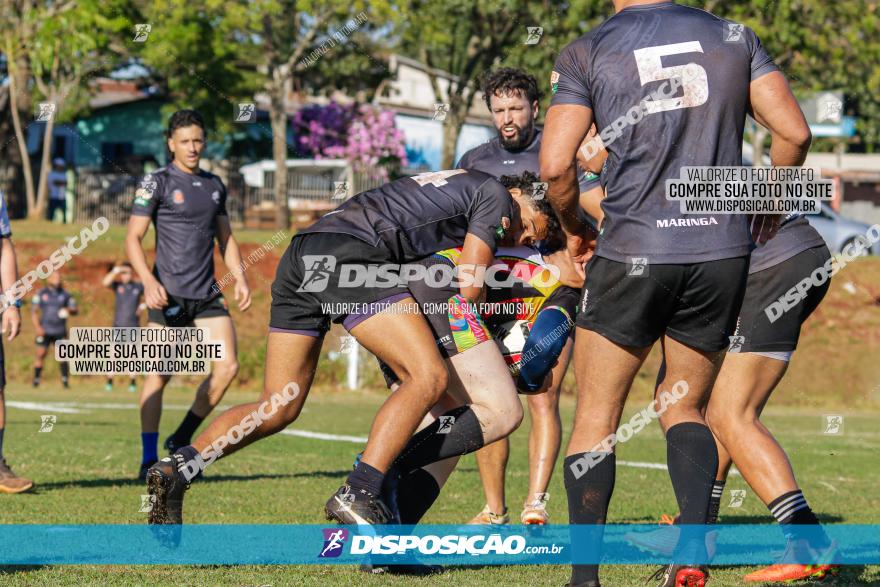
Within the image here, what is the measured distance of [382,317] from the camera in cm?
529

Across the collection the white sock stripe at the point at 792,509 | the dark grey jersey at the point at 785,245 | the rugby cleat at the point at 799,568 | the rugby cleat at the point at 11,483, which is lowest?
the rugby cleat at the point at 11,483

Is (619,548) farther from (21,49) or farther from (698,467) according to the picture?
(21,49)

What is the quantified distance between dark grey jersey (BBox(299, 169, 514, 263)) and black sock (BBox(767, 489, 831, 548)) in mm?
1707

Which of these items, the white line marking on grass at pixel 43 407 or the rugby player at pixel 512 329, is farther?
the white line marking on grass at pixel 43 407

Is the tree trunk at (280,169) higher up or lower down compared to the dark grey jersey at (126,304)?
higher up

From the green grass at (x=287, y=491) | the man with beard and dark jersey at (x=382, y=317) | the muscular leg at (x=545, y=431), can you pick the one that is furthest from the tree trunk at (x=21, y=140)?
the man with beard and dark jersey at (x=382, y=317)

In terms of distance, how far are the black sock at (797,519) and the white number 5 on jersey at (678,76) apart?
1890mm

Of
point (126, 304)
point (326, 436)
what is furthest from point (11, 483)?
point (126, 304)

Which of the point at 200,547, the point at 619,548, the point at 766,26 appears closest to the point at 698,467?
the point at 619,548

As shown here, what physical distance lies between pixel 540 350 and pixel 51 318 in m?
18.7

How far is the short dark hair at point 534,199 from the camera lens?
231 inches

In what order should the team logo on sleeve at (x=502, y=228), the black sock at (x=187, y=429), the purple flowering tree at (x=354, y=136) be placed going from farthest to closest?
the purple flowering tree at (x=354, y=136) < the black sock at (x=187, y=429) < the team logo on sleeve at (x=502, y=228)

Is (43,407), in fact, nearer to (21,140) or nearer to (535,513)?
(535,513)

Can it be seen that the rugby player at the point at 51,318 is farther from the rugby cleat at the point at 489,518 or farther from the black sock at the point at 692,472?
the black sock at the point at 692,472
